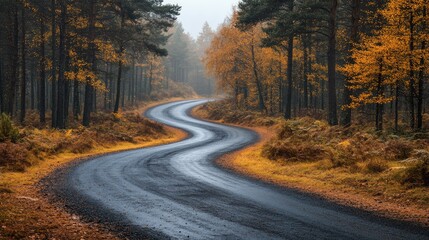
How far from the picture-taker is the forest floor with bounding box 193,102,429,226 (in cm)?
938

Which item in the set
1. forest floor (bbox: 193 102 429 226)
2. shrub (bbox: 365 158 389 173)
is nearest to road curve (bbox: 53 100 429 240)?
forest floor (bbox: 193 102 429 226)

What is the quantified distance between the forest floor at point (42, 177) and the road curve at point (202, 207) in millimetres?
584

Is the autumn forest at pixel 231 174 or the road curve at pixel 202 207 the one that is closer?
the road curve at pixel 202 207

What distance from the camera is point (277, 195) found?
10148mm

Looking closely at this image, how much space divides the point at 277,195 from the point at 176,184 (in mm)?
3345

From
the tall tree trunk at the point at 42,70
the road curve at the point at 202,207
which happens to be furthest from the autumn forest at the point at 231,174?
the tall tree trunk at the point at 42,70

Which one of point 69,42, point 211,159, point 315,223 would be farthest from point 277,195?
point 69,42

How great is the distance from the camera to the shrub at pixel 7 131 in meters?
15.8

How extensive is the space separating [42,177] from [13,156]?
2.45 meters

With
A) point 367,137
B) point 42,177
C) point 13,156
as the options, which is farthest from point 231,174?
point 13,156

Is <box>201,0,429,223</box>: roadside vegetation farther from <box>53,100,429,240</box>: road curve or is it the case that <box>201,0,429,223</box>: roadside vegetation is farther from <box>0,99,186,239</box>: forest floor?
<box>0,99,186,239</box>: forest floor

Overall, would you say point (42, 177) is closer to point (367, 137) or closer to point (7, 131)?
point (7, 131)

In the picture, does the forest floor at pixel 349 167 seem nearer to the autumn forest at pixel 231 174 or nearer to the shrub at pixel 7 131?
the autumn forest at pixel 231 174

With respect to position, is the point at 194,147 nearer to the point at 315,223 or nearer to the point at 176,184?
the point at 176,184
